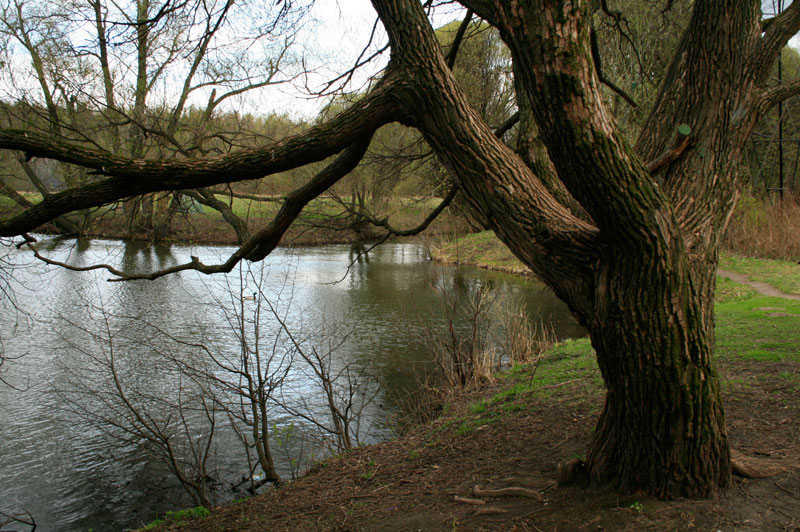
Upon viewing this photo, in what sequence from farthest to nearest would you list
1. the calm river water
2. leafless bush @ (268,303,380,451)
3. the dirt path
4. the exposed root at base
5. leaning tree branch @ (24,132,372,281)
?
the dirt path → leafless bush @ (268,303,380,451) → the calm river water → leaning tree branch @ (24,132,372,281) → the exposed root at base

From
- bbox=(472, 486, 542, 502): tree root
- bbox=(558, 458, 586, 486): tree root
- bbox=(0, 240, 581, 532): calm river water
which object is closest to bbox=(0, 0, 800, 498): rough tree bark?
bbox=(558, 458, 586, 486): tree root

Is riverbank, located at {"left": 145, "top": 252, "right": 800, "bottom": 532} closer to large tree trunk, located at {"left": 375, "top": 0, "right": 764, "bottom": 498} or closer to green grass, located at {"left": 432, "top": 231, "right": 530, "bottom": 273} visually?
large tree trunk, located at {"left": 375, "top": 0, "right": 764, "bottom": 498}

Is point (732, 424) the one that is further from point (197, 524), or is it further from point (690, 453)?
point (197, 524)

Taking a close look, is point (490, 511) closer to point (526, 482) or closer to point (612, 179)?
point (526, 482)

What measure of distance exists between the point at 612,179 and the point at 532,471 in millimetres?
2083

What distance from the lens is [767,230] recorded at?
53.7 ft

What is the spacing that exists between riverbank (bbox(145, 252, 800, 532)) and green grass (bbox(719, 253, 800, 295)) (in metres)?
5.31

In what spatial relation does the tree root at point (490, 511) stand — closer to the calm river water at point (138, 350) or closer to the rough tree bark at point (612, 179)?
the rough tree bark at point (612, 179)

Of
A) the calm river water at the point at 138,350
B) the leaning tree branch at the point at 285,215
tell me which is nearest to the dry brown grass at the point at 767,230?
the calm river water at the point at 138,350

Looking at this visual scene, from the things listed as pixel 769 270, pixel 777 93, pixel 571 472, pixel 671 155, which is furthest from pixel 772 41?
pixel 769 270

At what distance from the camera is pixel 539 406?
539 centimetres

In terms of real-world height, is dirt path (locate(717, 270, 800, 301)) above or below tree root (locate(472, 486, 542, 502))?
above

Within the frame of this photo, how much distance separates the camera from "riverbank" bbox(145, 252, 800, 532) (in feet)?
8.73

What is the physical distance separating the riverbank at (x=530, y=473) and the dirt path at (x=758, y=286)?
4.13 m
